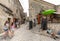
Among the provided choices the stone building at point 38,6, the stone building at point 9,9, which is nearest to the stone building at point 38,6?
the stone building at point 38,6

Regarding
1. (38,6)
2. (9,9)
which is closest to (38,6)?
(38,6)

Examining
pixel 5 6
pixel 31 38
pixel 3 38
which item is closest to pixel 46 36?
pixel 31 38

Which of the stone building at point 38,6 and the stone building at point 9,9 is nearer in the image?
the stone building at point 9,9

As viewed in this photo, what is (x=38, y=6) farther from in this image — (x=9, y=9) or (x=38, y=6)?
(x=9, y=9)

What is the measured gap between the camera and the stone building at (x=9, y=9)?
21.8 meters

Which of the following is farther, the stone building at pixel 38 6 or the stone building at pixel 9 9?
the stone building at pixel 38 6

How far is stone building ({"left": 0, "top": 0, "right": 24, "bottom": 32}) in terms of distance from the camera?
860 inches

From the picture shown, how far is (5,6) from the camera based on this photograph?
24.0m

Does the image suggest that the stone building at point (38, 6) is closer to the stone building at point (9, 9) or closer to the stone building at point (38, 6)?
the stone building at point (38, 6)

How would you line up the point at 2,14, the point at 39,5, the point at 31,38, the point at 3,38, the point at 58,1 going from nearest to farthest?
the point at 3,38 < the point at 31,38 < the point at 2,14 < the point at 39,5 < the point at 58,1

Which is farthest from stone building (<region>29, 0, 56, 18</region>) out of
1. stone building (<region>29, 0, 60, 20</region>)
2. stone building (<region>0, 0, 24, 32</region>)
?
stone building (<region>0, 0, 24, 32</region>)

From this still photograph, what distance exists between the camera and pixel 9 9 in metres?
24.8

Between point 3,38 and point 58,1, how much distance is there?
13054mm

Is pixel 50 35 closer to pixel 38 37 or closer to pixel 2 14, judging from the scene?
pixel 38 37
